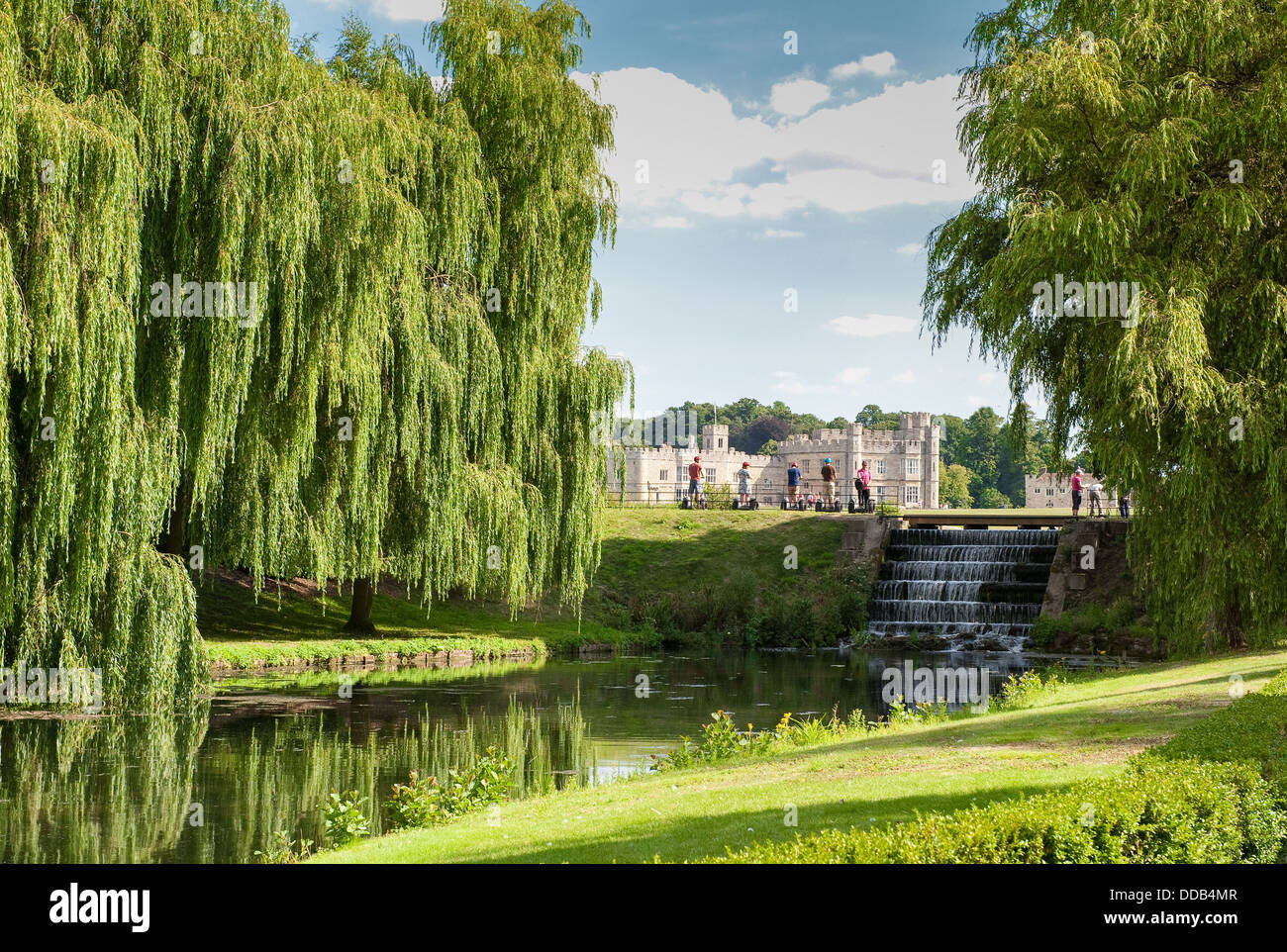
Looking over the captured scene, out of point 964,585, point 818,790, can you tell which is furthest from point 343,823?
point 964,585

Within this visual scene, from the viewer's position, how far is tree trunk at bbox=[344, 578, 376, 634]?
24562 millimetres

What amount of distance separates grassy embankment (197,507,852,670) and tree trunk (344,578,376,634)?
0.36 m

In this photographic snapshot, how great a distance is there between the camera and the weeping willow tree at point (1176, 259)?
16.5 metres

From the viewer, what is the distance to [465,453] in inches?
859

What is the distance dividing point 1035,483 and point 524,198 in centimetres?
9012

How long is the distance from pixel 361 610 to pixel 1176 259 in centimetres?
1694

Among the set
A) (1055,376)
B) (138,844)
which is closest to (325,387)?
(138,844)

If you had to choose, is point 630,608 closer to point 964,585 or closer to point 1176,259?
point 964,585

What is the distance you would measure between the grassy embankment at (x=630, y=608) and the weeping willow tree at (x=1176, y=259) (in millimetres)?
13176

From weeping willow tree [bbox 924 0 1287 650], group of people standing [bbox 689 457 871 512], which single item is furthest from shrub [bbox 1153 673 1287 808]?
group of people standing [bbox 689 457 871 512]

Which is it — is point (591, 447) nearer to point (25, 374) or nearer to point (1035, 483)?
point (25, 374)

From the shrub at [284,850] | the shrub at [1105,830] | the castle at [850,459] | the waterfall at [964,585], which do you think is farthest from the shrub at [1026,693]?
the castle at [850,459]

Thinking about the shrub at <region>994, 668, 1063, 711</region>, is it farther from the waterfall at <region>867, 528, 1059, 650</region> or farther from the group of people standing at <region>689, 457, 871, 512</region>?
the group of people standing at <region>689, 457, 871, 512</region>

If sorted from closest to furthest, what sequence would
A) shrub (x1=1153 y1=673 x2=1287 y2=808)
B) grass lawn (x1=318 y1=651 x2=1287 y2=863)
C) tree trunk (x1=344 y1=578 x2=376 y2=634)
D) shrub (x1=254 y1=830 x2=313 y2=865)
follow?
shrub (x1=1153 y1=673 x2=1287 y2=808) → grass lawn (x1=318 y1=651 x2=1287 y2=863) → shrub (x1=254 y1=830 x2=313 y2=865) → tree trunk (x1=344 y1=578 x2=376 y2=634)
